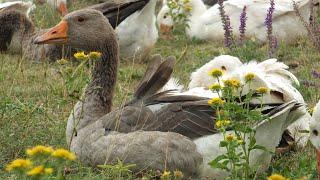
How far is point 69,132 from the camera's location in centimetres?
648

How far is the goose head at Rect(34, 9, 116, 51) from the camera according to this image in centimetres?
700

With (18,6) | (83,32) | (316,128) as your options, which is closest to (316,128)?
(316,128)

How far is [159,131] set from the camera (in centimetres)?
605

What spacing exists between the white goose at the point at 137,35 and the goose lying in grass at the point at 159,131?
398 cm

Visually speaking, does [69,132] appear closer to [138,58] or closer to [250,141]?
[250,141]

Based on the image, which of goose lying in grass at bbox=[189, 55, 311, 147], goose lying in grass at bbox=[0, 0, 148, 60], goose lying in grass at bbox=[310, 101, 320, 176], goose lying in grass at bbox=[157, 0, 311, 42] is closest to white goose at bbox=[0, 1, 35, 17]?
goose lying in grass at bbox=[0, 0, 148, 60]

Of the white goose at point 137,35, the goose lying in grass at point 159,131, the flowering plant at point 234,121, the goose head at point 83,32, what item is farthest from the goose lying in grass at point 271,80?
the white goose at point 137,35

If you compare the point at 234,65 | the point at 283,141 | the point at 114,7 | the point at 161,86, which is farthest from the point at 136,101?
the point at 114,7

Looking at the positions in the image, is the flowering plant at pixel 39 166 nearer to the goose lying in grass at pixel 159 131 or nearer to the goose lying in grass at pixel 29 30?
the goose lying in grass at pixel 159 131

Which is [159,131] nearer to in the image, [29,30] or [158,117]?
[158,117]

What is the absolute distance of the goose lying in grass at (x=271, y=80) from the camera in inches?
239

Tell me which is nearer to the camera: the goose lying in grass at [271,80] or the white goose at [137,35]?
the goose lying in grass at [271,80]

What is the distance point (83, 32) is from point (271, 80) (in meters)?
1.68

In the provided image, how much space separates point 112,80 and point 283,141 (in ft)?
5.00
